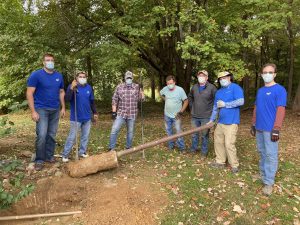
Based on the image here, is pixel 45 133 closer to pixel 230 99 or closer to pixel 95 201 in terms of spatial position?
pixel 95 201

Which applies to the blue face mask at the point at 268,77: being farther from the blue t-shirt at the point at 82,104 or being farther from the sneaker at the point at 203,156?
the blue t-shirt at the point at 82,104

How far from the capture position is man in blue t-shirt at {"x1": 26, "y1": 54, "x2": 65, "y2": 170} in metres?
6.48

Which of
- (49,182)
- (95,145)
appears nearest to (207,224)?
(49,182)

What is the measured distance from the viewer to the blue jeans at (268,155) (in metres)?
6.11

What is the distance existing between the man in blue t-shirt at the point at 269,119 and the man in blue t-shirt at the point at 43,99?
167 inches

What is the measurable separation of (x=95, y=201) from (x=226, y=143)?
3.11m

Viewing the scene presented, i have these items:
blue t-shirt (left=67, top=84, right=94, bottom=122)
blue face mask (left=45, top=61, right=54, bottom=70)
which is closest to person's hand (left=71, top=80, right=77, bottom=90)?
blue t-shirt (left=67, top=84, right=94, bottom=122)

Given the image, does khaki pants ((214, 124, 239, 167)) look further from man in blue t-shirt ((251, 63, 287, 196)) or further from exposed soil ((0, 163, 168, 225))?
exposed soil ((0, 163, 168, 225))

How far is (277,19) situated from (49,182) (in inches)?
359

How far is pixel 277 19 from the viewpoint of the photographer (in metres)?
10.9

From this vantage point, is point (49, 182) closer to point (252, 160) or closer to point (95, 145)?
point (95, 145)

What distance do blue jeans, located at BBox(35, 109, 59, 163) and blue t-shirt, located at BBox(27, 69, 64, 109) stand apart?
0.15 meters

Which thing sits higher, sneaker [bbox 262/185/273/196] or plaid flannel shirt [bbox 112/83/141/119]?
plaid flannel shirt [bbox 112/83/141/119]

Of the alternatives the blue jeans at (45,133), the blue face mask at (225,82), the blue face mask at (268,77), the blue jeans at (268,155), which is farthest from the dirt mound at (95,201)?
the blue face mask at (268,77)
